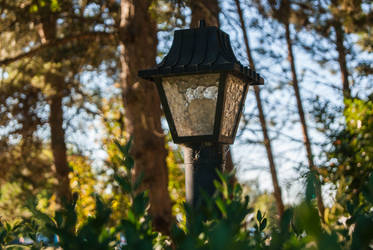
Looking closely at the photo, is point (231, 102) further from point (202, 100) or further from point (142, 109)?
point (142, 109)

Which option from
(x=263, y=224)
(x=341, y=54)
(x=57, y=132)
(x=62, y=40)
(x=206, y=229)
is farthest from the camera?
(x=57, y=132)

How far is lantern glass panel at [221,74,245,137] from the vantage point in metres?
3.38

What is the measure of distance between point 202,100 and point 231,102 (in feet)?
0.67

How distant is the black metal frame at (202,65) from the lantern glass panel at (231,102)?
0.10ft

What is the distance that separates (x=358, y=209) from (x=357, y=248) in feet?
1.28

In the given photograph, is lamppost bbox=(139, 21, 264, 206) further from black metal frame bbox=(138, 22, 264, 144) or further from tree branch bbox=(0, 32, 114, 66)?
tree branch bbox=(0, 32, 114, 66)

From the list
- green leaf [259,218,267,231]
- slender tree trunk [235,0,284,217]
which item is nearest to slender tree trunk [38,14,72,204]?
slender tree trunk [235,0,284,217]

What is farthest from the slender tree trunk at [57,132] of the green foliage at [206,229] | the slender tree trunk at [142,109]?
the green foliage at [206,229]

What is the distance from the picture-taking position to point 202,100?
339 centimetres

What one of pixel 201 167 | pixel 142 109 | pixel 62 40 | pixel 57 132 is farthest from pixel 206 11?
pixel 57 132

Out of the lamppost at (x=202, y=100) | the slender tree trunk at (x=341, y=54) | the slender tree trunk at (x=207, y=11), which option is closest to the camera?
the lamppost at (x=202, y=100)

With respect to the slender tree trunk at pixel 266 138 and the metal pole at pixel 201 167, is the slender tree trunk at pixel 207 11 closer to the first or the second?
the slender tree trunk at pixel 266 138

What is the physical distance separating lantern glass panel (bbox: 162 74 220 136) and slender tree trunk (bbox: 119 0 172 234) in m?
4.77

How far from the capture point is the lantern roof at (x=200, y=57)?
3338 millimetres
